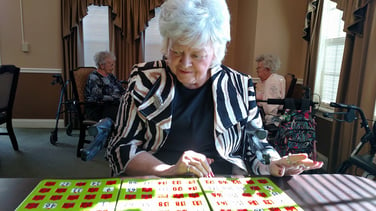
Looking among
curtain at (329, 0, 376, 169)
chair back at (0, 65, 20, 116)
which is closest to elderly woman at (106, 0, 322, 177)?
curtain at (329, 0, 376, 169)

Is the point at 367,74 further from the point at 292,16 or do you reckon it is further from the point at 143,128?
the point at 143,128

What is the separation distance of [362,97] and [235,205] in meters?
2.13

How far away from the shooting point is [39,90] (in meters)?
4.16

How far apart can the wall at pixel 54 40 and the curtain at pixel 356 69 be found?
1010mm

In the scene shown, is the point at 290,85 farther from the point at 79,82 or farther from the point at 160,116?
the point at 79,82

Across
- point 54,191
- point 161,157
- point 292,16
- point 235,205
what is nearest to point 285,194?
point 235,205

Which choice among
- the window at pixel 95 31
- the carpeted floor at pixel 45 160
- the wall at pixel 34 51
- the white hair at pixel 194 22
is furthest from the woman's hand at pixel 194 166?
the wall at pixel 34 51

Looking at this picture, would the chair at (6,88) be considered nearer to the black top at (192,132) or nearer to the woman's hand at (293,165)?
the black top at (192,132)

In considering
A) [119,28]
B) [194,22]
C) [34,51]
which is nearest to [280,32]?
[119,28]

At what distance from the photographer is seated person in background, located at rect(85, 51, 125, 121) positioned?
3.06 metres

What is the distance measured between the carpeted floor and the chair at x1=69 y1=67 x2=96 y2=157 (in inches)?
9.0

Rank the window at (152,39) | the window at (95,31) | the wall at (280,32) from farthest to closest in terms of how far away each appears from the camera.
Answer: the window at (152,39) < the window at (95,31) < the wall at (280,32)

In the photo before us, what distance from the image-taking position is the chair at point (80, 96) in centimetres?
298

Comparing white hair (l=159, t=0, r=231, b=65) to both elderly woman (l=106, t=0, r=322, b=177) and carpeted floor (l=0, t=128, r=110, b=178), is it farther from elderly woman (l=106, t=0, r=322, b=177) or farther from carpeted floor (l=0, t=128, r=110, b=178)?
Answer: carpeted floor (l=0, t=128, r=110, b=178)
